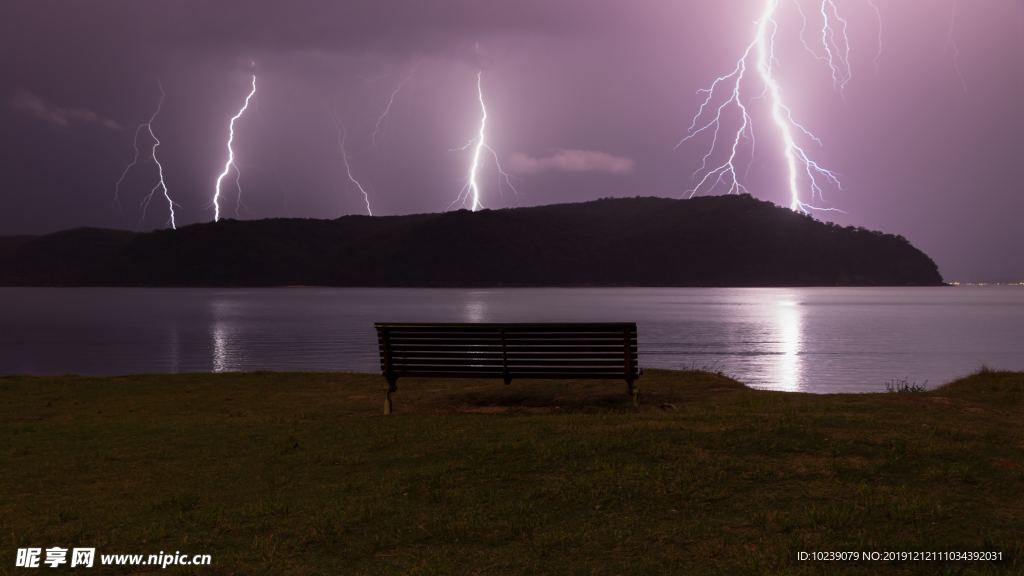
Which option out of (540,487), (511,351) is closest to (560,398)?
(511,351)

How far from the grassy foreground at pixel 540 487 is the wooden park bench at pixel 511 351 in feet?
1.55

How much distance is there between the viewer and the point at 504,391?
1148cm

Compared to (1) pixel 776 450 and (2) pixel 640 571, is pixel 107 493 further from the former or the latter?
(1) pixel 776 450

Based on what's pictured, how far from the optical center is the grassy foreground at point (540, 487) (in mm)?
4852

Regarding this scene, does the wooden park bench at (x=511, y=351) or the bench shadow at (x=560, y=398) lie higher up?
the wooden park bench at (x=511, y=351)

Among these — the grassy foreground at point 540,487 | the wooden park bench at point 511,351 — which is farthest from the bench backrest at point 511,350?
the grassy foreground at point 540,487

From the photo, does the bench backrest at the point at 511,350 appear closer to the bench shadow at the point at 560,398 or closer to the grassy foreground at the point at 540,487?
the bench shadow at the point at 560,398

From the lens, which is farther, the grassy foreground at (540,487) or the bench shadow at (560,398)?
the bench shadow at (560,398)

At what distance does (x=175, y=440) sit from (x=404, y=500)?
Result: 4.26 m

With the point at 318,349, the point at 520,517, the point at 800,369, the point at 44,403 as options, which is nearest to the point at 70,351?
the point at 318,349

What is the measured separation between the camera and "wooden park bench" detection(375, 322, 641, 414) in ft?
34.1

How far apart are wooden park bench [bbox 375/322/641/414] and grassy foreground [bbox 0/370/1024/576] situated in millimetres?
472

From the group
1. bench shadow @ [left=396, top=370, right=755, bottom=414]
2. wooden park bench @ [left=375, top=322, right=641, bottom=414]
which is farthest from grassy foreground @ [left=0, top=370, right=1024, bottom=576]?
wooden park bench @ [left=375, top=322, right=641, bottom=414]

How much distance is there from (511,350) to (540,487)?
470 cm
